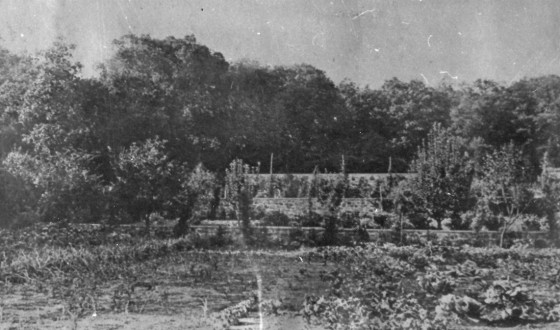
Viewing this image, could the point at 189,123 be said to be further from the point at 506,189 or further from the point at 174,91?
the point at 506,189

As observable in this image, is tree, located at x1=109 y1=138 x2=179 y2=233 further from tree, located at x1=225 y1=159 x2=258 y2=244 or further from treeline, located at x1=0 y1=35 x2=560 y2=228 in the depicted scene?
tree, located at x1=225 y1=159 x2=258 y2=244

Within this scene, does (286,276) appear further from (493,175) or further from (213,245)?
(493,175)

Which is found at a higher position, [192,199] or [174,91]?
[174,91]

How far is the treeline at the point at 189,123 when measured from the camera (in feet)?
52.4

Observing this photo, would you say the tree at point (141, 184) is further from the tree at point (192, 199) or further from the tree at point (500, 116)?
the tree at point (500, 116)

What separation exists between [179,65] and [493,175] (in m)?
17.6

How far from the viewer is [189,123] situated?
28.7 metres

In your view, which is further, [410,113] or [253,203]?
[410,113]

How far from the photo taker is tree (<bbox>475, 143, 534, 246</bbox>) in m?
16.5

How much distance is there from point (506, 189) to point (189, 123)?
16.4 metres

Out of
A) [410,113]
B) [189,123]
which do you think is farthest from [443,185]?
[410,113]

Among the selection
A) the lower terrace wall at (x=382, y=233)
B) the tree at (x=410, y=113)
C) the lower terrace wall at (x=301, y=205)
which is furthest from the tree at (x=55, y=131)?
the tree at (x=410, y=113)

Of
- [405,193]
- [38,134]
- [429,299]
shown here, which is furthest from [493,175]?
[38,134]

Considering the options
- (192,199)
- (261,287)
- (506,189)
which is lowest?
(261,287)
